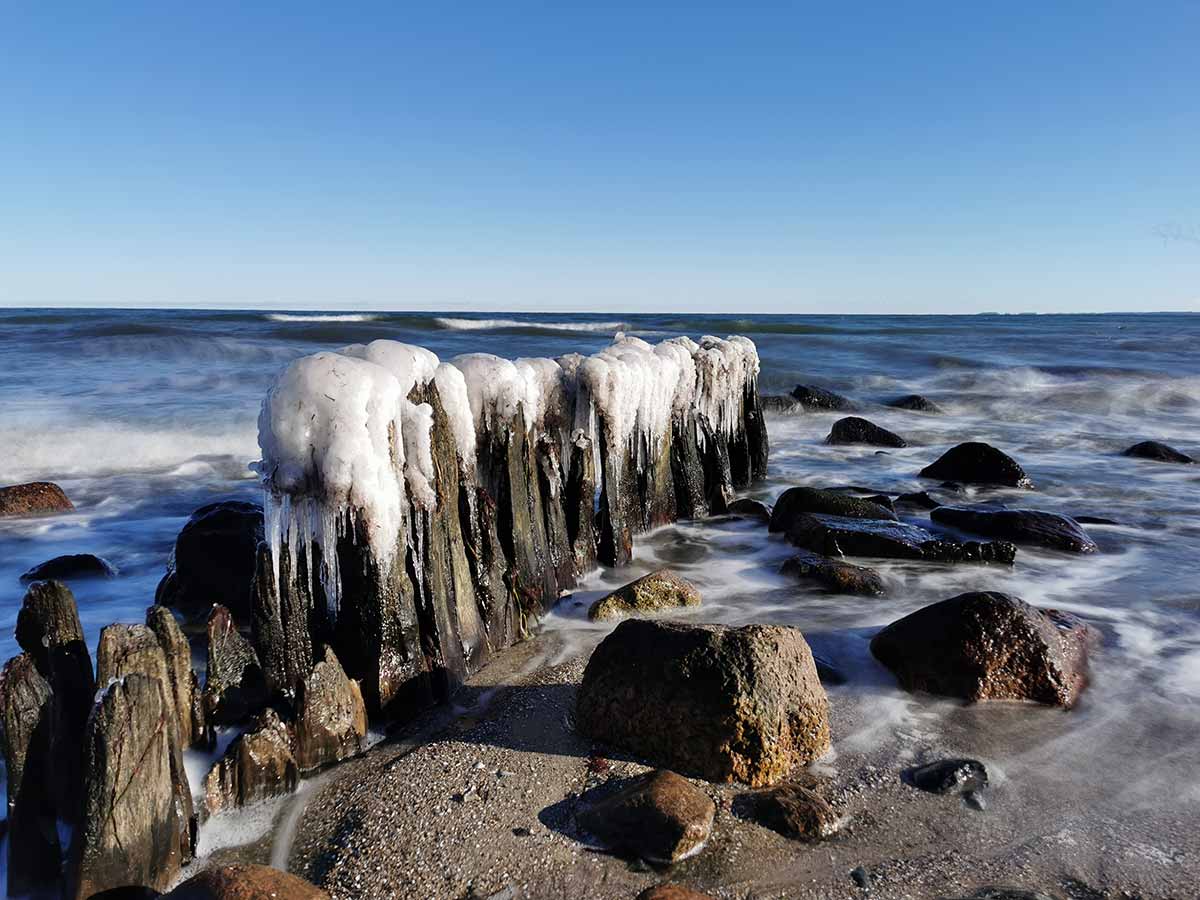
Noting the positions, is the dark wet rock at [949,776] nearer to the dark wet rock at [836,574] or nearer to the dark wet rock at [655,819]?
the dark wet rock at [655,819]

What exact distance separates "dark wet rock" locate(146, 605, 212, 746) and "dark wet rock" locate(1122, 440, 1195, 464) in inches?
499

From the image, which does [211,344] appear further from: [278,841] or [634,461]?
[278,841]

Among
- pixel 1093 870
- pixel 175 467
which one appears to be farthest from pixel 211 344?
pixel 1093 870

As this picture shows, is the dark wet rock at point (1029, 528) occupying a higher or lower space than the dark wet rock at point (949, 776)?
higher

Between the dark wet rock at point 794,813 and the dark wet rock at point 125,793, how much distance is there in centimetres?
202

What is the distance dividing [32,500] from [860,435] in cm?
1083

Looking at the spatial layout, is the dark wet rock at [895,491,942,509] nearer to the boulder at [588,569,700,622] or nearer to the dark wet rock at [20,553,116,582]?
the boulder at [588,569,700,622]

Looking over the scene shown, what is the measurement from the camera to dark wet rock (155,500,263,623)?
210 inches

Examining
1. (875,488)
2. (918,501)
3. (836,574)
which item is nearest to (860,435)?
(875,488)

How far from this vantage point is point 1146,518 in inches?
328

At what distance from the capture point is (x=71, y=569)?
6.24 meters

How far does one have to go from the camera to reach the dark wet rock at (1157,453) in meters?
11.6

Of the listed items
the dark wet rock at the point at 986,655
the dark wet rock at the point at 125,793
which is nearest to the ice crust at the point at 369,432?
the dark wet rock at the point at 125,793

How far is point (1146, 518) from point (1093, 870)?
6722 millimetres
